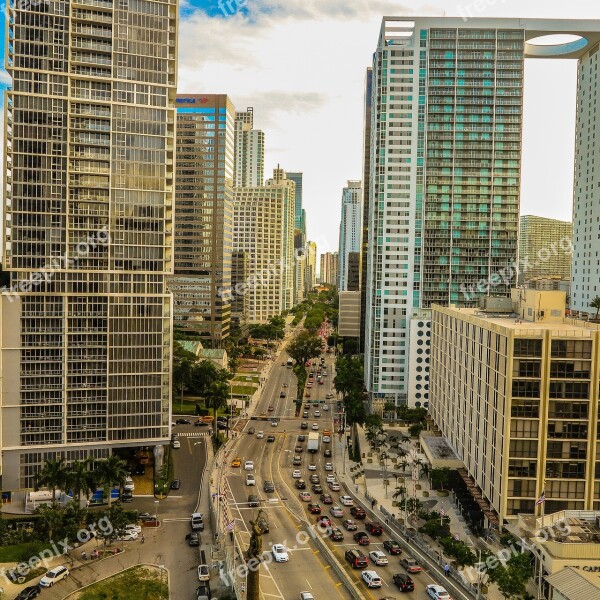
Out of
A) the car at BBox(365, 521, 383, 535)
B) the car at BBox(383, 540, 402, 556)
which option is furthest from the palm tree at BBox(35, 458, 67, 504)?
the car at BBox(383, 540, 402, 556)

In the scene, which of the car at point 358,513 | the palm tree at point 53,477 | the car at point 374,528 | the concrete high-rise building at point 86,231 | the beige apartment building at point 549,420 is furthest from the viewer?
the concrete high-rise building at point 86,231

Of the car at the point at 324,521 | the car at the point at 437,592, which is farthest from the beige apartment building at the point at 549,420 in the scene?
the car at the point at 324,521

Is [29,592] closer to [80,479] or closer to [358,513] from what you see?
[80,479]

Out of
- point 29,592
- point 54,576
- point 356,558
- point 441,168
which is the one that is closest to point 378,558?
point 356,558

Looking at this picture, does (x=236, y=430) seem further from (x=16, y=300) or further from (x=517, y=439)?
(x=517, y=439)

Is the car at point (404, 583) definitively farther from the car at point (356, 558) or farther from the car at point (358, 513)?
the car at point (358, 513)

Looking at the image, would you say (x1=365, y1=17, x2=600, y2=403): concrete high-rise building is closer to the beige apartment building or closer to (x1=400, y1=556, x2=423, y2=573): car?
the beige apartment building

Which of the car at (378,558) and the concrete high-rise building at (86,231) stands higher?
the concrete high-rise building at (86,231)
